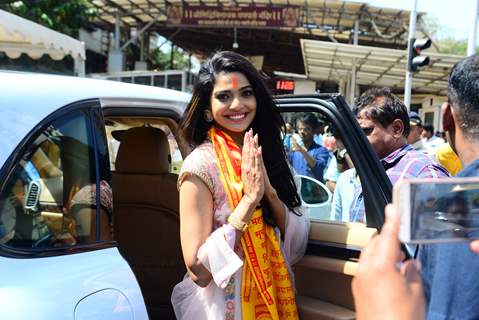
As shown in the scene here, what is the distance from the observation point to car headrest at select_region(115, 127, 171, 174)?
111 inches

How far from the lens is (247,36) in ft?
66.8

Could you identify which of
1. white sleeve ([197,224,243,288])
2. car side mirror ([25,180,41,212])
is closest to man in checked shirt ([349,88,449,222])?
white sleeve ([197,224,243,288])

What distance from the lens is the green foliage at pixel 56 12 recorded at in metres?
13.5

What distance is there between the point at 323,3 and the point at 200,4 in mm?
4237

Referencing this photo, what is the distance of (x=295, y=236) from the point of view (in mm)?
2090

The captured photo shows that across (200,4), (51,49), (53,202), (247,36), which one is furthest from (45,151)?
(247,36)

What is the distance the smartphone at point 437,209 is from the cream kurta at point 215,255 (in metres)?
0.97

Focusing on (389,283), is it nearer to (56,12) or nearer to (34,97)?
(34,97)

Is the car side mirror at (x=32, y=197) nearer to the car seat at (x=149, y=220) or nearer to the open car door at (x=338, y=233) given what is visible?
the open car door at (x=338, y=233)

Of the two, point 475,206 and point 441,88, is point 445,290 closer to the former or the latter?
point 475,206

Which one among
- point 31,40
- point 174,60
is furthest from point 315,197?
point 174,60

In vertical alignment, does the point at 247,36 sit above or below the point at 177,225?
above

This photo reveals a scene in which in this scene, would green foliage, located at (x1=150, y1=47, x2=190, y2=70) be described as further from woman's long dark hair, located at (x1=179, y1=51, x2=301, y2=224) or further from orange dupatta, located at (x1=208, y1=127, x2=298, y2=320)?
orange dupatta, located at (x1=208, y1=127, x2=298, y2=320)

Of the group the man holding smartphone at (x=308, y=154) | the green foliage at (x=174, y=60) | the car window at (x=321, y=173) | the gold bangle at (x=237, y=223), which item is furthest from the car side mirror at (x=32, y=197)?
the green foliage at (x=174, y=60)
